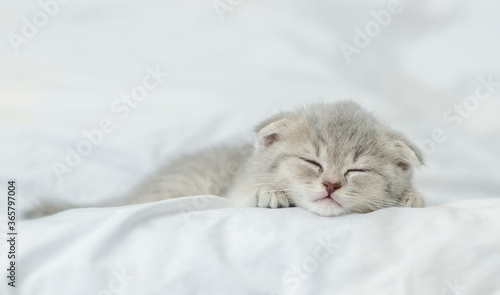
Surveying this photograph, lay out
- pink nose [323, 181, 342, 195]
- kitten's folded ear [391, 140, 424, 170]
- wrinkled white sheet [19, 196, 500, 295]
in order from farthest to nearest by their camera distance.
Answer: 1. kitten's folded ear [391, 140, 424, 170]
2. pink nose [323, 181, 342, 195]
3. wrinkled white sheet [19, 196, 500, 295]

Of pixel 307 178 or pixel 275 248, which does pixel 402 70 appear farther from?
pixel 275 248

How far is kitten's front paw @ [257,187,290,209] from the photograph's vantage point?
169 centimetres

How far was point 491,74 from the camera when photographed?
2477 millimetres

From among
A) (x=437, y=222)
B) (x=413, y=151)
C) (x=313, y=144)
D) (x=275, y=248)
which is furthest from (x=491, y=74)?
(x=275, y=248)

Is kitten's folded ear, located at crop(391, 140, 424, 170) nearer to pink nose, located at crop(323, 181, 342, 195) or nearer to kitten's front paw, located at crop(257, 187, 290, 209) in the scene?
pink nose, located at crop(323, 181, 342, 195)

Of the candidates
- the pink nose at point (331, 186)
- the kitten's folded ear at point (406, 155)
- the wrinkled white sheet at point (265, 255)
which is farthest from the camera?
the kitten's folded ear at point (406, 155)

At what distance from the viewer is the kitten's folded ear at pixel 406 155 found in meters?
1.76

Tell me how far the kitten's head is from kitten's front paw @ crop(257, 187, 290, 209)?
3 cm

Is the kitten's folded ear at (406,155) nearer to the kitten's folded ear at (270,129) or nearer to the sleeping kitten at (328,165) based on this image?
the sleeping kitten at (328,165)

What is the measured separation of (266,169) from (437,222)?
2.19 ft

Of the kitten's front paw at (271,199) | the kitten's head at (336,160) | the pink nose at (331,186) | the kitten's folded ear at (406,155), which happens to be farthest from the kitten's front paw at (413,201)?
the kitten's front paw at (271,199)

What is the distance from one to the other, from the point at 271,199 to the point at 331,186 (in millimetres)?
198

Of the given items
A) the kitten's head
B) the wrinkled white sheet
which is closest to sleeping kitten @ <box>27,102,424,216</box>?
the kitten's head

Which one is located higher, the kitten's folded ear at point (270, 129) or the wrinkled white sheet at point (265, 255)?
the kitten's folded ear at point (270, 129)
